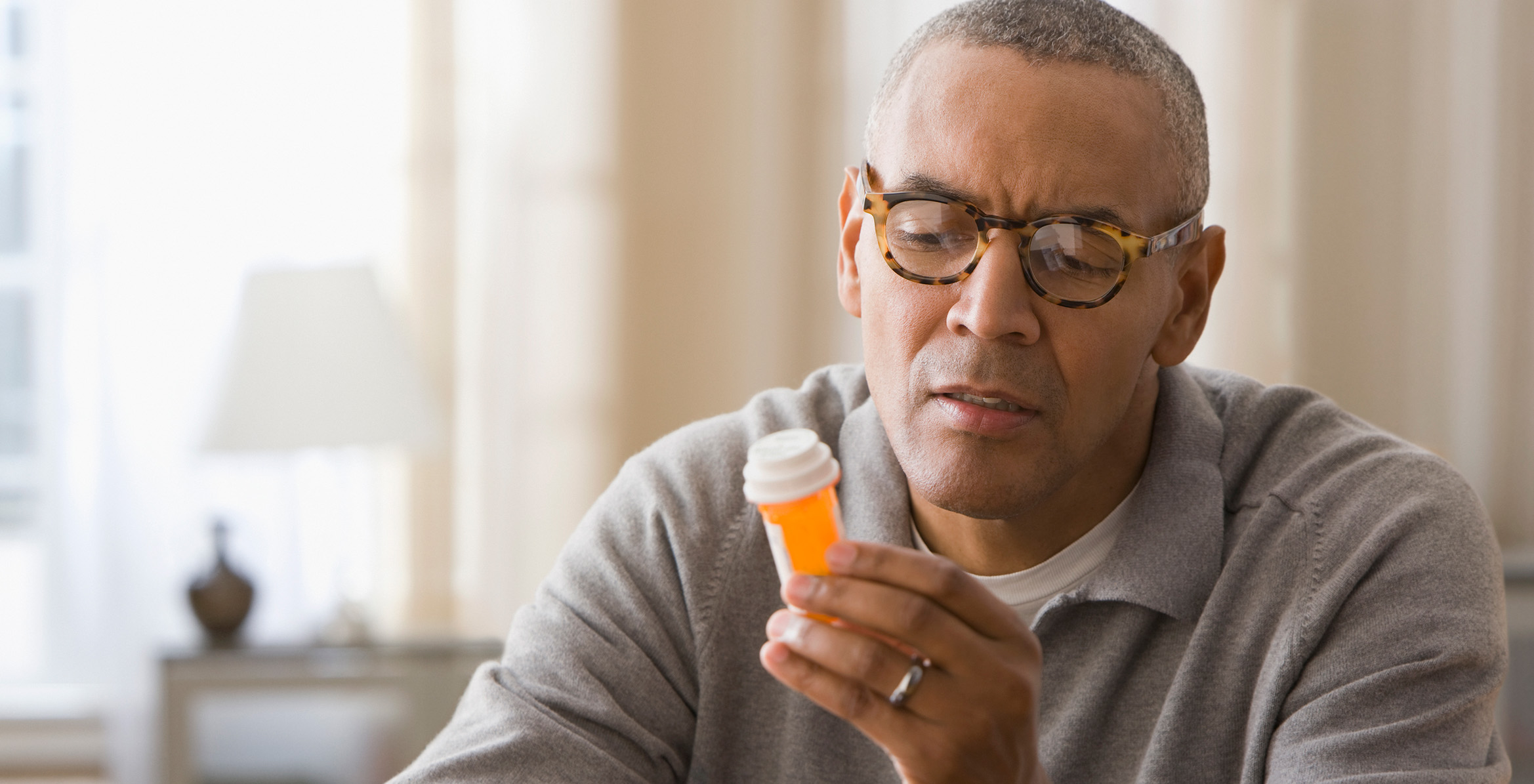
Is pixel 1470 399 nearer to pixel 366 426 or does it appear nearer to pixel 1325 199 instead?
pixel 1325 199

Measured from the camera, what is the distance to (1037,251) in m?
1.06

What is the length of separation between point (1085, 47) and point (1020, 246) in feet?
0.64

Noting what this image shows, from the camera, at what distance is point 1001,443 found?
1066mm

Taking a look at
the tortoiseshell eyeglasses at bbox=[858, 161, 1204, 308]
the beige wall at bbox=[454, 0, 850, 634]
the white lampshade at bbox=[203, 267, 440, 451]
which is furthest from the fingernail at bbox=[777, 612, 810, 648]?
the beige wall at bbox=[454, 0, 850, 634]

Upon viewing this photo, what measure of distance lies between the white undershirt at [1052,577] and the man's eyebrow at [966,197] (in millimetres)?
295

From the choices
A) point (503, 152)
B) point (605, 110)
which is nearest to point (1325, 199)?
point (605, 110)

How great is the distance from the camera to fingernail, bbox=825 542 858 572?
756 mm

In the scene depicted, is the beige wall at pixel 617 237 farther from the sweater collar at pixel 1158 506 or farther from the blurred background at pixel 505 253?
the sweater collar at pixel 1158 506

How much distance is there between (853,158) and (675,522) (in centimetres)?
185

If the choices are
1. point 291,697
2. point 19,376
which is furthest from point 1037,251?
point 19,376

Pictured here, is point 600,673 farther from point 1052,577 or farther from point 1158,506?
point 1158,506

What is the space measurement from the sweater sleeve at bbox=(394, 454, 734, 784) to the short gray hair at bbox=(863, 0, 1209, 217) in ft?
1.46

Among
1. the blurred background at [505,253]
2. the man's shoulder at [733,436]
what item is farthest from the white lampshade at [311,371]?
the man's shoulder at [733,436]

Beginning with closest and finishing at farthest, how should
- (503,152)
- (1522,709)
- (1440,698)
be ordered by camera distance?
1. (1440,698)
2. (1522,709)
3. (503,152)
